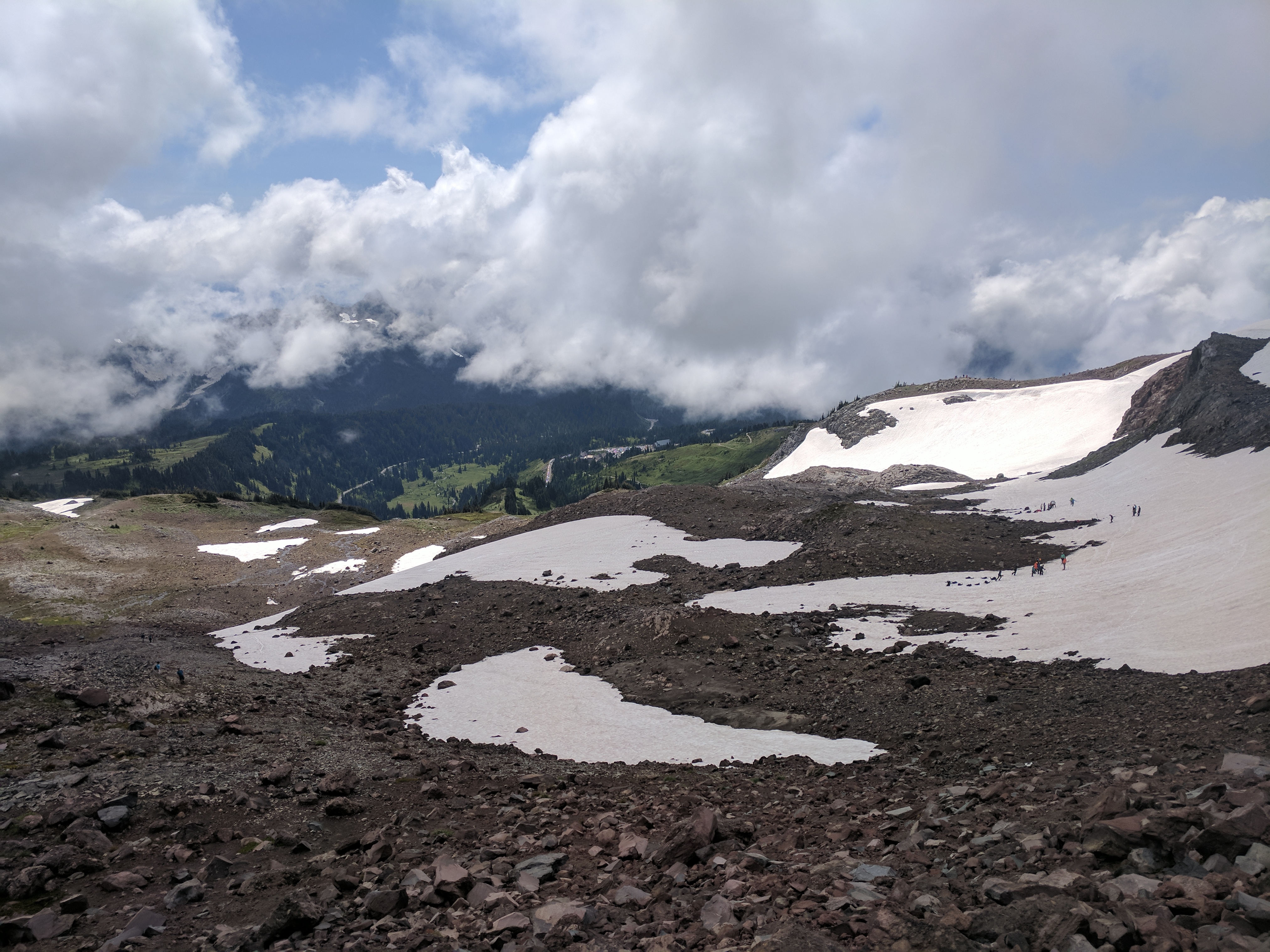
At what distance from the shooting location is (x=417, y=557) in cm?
6131

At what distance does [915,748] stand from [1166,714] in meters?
5.43

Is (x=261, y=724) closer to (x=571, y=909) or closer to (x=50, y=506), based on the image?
(x=571, y=909)

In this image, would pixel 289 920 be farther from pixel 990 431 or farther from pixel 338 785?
pixel 990 431

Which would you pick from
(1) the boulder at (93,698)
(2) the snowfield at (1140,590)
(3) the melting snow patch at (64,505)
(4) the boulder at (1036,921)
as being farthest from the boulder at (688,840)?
(3) the melting snow patch at (64,505)

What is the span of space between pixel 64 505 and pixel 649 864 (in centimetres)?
13001

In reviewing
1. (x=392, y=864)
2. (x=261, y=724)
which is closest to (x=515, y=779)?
(x=392, y=864)

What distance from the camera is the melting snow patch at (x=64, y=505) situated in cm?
9262

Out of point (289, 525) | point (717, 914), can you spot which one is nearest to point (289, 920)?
point (717, 914)

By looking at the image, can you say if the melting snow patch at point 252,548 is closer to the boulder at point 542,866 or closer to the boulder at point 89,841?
the boulder at point 89,841

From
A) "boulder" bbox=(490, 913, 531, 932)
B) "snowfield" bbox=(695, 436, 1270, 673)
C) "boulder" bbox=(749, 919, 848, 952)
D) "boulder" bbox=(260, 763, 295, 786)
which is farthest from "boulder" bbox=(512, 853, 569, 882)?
"snowfield" bbox=(695, 436, 1270, 673)

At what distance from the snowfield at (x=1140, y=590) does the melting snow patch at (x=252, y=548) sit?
53202 millimetres

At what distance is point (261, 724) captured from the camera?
675 inches

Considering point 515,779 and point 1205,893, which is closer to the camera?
point 1205,893

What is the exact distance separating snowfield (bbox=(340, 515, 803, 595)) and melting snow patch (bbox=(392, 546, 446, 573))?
13.6 metres
